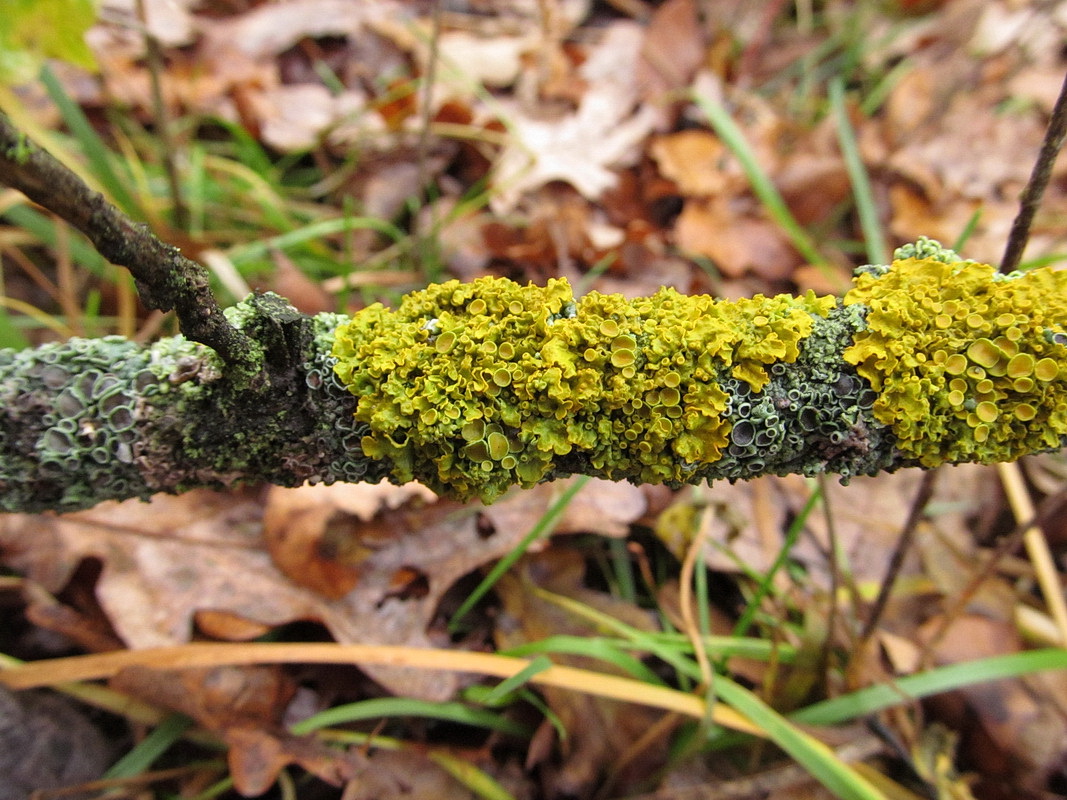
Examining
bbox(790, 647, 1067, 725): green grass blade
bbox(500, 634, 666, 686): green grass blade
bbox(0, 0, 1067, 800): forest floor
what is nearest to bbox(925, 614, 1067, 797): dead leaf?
bbox(0, 0, 1067, 800): forest floor

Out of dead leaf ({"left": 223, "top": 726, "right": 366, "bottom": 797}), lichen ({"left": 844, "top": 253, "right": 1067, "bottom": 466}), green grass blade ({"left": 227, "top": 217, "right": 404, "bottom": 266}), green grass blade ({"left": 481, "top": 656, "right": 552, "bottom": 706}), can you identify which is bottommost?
dead leaf ({"left": 223, "top": 726, "right": 366, "bottom": 797})

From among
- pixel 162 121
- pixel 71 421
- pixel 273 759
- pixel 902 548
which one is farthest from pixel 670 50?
pixel 273 759

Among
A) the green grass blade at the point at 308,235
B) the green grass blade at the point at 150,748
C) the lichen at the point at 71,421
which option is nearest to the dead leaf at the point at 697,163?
the green grass blade at the point at 308,235

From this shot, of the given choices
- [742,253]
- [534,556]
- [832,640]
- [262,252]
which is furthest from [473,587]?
[742,253]

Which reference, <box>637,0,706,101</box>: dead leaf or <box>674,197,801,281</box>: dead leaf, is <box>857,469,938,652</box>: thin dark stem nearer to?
<box>674,197,801,281</box>: dead leaf

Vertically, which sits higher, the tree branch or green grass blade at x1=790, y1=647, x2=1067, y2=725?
the tree branch

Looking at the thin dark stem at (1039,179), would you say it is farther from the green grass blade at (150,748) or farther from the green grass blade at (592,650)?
the green grass blade at (150,748)
